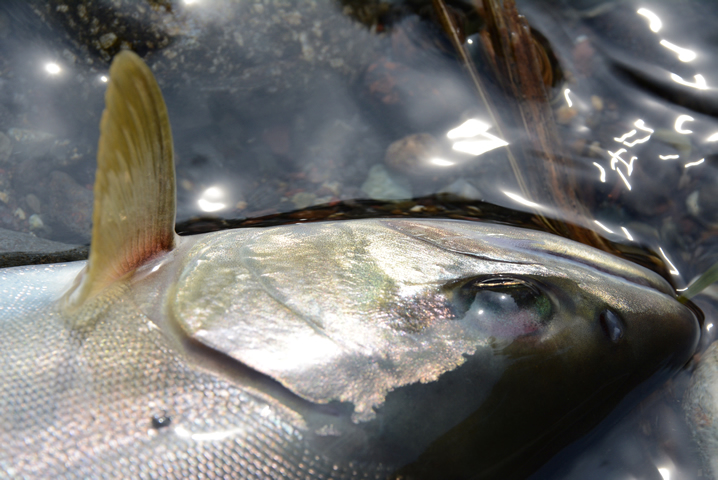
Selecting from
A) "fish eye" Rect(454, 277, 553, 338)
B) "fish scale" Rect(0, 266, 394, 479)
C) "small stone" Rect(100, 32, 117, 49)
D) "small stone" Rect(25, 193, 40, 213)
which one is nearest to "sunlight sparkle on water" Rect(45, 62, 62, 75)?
"small stone" Rect(100, 32, 117, 49)

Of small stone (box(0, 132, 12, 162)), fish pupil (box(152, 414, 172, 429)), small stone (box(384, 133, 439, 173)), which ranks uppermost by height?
small stone (box(384, 133, 439, 173))

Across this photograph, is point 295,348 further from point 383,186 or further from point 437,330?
point 383,186

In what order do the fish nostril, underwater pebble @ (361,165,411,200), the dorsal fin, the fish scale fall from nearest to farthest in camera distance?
the fish scale
the dorsal fin
the fish nostril
underwater pebble @ (361,165,411,200)

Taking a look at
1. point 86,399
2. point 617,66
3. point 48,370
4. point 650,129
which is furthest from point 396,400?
point 617,66

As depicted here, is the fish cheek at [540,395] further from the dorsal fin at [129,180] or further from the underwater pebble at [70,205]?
the underwater pebble at [70,205]

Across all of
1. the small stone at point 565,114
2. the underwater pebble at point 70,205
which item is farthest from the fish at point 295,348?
the small stone at point 565,114

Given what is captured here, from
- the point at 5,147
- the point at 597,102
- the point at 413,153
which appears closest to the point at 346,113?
the point at 413,153

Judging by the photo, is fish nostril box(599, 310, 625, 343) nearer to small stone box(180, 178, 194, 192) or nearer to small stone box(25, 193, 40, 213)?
small stone box(180, 178, 194, 192)

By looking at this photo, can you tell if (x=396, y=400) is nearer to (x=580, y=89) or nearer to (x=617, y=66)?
(x=580, y=89)
